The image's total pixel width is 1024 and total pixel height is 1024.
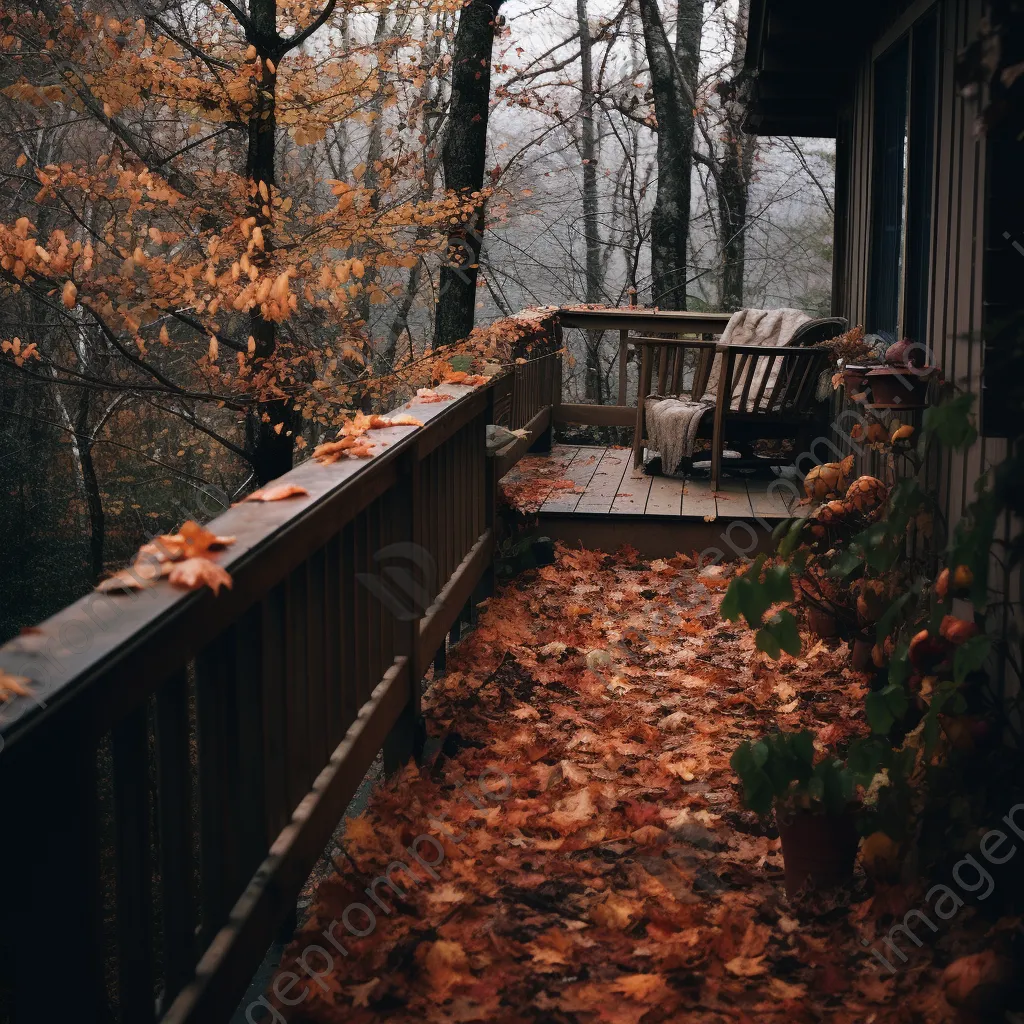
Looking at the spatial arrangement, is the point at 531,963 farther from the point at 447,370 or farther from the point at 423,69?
the point at 423,69

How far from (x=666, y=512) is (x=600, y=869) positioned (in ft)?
11.0

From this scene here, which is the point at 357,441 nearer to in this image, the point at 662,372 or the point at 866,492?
the point at 866,492

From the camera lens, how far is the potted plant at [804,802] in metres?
2.31

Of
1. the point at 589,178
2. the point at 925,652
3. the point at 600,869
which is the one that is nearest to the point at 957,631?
the point at 925,652

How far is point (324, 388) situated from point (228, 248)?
1.16 metres

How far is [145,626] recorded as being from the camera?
1.43m

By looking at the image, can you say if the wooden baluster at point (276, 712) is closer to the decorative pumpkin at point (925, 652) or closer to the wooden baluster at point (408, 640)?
the wooden baluster at point (408, 640)

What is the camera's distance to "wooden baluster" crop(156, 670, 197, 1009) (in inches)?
64.3

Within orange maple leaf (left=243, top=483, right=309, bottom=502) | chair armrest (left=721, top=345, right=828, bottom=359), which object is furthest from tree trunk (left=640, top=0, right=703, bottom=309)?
orange maple leaf (left=243, top=483, right=309, bottom=502)

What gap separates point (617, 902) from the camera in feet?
8.43

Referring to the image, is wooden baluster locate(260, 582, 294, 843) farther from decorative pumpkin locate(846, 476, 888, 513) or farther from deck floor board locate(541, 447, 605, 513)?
deck floor board locate(541, 447, 605, 513)

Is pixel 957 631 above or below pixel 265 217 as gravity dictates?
below

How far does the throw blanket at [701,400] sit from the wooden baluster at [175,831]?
495 cm

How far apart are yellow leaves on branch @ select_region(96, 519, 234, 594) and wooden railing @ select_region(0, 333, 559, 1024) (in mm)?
32
